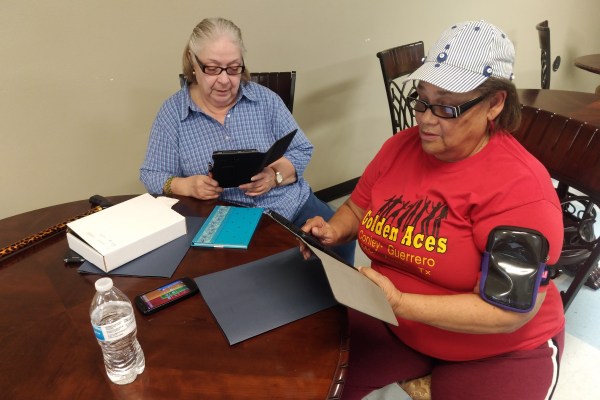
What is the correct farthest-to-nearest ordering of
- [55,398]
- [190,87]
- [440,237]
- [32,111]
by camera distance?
[32,111]
[190,87]
[440,237]
[55,398]

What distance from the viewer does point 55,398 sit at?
79cm

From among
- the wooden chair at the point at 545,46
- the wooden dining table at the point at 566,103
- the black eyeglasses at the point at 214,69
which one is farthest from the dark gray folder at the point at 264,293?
the wooden chair at the point at 545,46

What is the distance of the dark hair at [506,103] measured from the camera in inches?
40.1

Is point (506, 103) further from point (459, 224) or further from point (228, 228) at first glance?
point (228, 228)

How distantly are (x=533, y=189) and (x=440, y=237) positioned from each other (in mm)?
225

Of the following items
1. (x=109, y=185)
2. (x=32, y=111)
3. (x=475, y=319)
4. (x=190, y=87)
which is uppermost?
(x=190, y=87)

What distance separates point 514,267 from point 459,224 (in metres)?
0.18

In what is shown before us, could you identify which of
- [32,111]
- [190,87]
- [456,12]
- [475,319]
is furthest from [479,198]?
[456,12]

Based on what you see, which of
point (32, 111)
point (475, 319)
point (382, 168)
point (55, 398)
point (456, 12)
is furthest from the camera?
point (456, 12)

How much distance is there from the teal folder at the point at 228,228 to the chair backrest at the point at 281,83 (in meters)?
0.77

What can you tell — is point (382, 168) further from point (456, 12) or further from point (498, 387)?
point (456, 12)

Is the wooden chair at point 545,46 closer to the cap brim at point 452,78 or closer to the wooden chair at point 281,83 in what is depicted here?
the wooden chair at point 281,83

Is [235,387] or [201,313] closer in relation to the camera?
[235,387]

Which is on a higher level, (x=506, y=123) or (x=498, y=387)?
(x=506, y=123)
